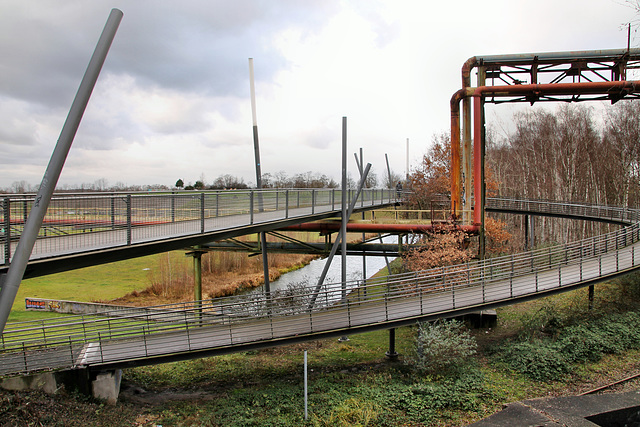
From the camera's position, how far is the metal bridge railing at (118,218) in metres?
7.12

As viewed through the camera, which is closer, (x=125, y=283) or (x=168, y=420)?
(x=168, y=420)

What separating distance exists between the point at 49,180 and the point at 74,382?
6.41 metres

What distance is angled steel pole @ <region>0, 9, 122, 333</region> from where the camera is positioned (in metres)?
4.55

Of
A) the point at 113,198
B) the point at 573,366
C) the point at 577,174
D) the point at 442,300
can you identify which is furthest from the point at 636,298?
the point at 577,174

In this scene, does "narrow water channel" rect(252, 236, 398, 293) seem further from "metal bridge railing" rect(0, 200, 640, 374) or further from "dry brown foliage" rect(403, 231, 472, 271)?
"metal bridge railing" rect(0, 200, 640, 374)

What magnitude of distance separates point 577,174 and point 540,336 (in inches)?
1084

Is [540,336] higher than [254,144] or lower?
lower

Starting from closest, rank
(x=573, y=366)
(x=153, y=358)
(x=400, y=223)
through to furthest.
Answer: (x=153, y=358), (x=573, y=366), (x=400, y=223)

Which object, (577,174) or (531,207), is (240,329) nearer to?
(531,207)

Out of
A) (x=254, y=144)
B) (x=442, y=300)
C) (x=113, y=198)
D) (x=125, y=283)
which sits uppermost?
(x=254, y=144)

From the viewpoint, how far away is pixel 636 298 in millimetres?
15742

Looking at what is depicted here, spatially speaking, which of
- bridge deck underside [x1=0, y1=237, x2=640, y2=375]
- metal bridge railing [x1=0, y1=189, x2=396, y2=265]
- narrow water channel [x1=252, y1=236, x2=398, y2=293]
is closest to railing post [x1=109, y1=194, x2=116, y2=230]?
metal bridge railing [x1=0, y1=189, x2=396, y2=265]

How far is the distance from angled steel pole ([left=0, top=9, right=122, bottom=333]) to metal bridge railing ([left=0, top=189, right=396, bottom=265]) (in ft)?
7.25

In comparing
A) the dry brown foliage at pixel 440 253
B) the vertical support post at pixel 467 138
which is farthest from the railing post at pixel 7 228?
the vertical support post at pixel 467 138
